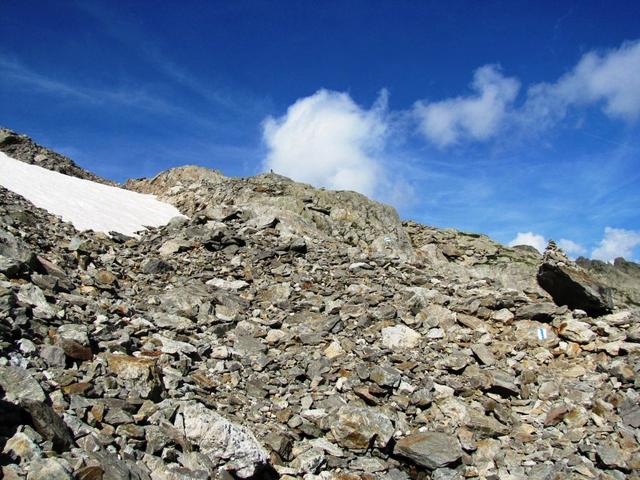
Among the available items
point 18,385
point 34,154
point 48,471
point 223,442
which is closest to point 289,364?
point 223,442

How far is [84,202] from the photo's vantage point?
2341cm

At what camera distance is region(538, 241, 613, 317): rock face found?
47.8ft

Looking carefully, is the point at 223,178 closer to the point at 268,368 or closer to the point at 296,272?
the point at 296,272

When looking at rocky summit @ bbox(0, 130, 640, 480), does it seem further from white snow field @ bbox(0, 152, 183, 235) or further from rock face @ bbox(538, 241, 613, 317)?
white snow field @ bbox(0, 152, 183, 235)

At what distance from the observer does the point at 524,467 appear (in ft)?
31.8

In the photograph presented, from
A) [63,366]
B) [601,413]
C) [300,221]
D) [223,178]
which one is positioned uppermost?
[223,178]

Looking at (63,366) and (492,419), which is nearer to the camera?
(63,366)

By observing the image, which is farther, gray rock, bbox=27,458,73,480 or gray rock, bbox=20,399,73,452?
gray rock, bbox=20,399,73,452

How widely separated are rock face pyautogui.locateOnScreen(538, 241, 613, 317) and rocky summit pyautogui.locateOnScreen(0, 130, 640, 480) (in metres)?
0.07

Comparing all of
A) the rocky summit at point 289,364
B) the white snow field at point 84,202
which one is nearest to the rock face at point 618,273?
the rocky summit at point 289,364

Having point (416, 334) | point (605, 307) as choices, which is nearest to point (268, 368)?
point (416, 334)

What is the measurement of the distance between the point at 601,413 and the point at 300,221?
15.1 m

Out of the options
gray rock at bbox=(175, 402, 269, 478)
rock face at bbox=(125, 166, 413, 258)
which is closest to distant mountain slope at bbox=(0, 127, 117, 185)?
rock face at bbox=(125, 166, 413, 258)

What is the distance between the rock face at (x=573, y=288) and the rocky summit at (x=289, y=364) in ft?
0.23
